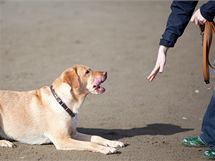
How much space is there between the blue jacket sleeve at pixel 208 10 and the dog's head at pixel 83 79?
5.07ft

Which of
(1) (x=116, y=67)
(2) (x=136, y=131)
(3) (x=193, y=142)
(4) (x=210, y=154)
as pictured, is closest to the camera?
(4) (x=210, y=154)

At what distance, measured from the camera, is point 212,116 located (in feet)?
20.6

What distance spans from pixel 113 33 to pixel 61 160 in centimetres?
867

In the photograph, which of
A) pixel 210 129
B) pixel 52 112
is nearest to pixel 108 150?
pixel 52 112

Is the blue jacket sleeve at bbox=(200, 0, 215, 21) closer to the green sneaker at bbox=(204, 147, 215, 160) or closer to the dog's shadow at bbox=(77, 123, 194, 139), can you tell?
the green sneaker at bbox=(204, 147, 215, 160)

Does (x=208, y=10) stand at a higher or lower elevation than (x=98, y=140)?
higher

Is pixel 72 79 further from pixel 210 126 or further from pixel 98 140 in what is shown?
pixel 210 126

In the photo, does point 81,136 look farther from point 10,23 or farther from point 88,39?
point 10,23

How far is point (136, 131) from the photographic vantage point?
24.1ft

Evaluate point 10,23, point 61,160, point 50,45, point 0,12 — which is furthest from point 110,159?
point 0,12

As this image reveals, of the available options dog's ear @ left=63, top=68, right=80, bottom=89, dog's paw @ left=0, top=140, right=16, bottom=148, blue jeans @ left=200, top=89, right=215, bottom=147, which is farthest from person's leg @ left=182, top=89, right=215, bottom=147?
dog's paw @ left=0, top=140, right=16, bottom=148

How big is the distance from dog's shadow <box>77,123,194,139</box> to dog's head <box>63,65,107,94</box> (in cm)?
→ 76

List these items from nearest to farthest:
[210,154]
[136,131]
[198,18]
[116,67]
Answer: [198,18], [210,154], [136,131], [116,67]

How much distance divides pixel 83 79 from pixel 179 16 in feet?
5.00
